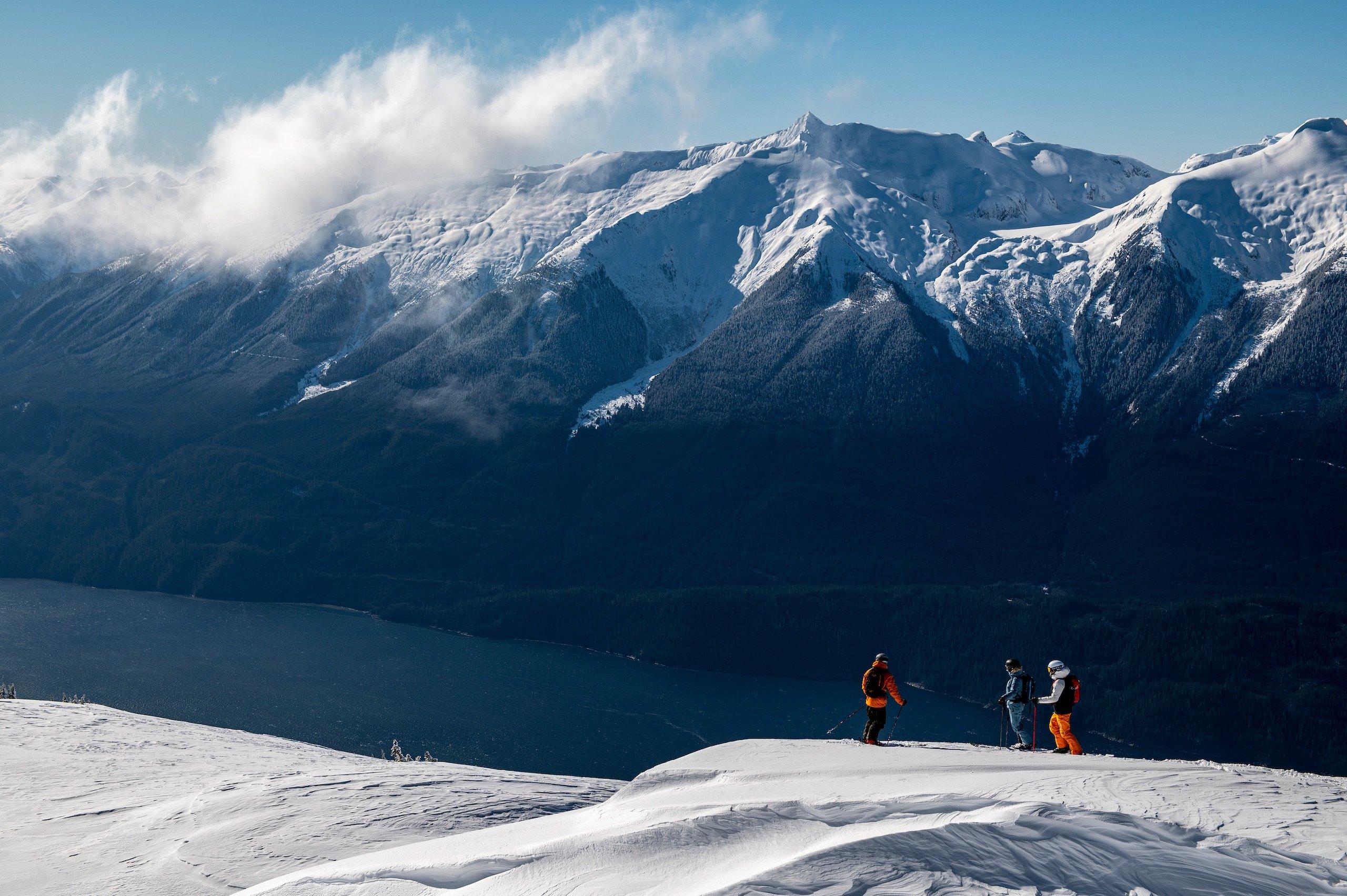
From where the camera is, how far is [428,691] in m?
159

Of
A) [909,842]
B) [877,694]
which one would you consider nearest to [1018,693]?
[877,694]

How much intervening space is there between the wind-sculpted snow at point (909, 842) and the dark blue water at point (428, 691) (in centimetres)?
10665

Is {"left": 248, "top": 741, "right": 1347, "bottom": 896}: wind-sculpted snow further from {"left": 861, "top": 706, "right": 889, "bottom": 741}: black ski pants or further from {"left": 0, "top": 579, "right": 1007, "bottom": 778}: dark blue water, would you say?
{"left": 0, "top": 579, "right": 1007, "bottom": 778}: dark blue water

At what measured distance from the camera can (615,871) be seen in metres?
18.3

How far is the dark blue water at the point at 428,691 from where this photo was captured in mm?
139500

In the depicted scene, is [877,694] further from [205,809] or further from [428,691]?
[428,691]

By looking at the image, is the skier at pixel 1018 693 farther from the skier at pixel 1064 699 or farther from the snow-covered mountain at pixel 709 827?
the snow-covered mountain at pixel 709 827

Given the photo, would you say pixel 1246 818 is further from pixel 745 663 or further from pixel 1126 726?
pixel 745 663

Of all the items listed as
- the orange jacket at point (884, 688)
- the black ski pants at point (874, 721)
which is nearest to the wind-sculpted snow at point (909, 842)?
the orange jacket at point (884, 688)

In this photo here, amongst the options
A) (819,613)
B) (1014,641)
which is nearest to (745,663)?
(819,613)

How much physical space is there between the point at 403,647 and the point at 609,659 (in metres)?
34.2

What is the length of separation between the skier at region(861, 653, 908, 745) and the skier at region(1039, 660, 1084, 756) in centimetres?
389

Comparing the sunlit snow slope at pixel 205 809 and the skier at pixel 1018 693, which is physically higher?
the skier at pixel 1018 693

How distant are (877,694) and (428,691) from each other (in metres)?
138
